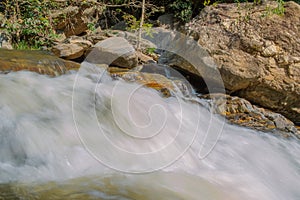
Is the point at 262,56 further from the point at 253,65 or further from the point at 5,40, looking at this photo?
the point at 5,40

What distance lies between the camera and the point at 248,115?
180 inches

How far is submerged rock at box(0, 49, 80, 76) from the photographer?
3924 millimetres

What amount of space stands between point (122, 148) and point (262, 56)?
330 centimetres

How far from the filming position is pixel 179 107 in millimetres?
4344

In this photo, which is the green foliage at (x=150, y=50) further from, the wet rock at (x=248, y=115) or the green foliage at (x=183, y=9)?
the green foliage at (x=183, y=9)

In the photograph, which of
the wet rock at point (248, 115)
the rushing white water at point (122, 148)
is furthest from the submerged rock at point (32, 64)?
the wet rock at point (248, 115)

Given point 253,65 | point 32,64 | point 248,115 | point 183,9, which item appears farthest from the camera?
point 183,9

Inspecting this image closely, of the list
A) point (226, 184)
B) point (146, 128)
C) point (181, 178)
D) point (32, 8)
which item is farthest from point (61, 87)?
point (32, 8)

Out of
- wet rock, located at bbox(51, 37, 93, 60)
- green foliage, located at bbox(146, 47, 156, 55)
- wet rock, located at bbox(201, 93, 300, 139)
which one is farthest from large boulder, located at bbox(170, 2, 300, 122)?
wet rock, located at bbox(51, 37, 93, 60)

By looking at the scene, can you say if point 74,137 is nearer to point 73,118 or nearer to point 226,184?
point 73,118

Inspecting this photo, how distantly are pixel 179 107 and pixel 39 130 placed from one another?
2279 millimetres

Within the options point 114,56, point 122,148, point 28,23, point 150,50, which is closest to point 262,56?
point 114,56

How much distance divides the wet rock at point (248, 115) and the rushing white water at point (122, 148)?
282 mm

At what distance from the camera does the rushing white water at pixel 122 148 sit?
211 cm
